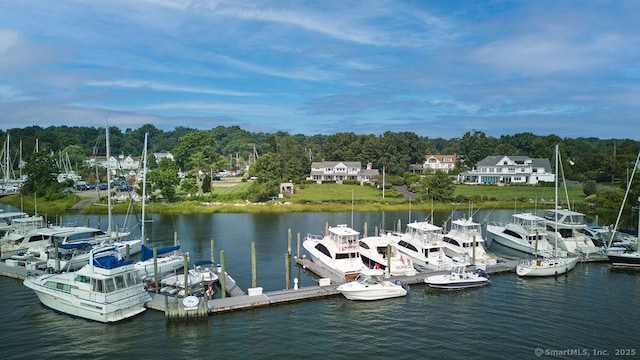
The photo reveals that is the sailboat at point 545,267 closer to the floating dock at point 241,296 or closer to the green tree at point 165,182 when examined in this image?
the floating dock at point 241,296

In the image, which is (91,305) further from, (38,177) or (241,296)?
(38,177)

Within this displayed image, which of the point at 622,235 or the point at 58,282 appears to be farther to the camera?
the point at 622,235

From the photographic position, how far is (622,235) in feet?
143

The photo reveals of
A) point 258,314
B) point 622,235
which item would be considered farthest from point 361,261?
point 622,235

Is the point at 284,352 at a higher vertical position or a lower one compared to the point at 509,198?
lower

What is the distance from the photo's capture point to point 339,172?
98.6 meters

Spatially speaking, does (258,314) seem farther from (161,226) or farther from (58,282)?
(161,226)

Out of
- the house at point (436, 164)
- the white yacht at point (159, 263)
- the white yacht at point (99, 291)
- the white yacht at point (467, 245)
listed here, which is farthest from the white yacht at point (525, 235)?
the house at point (436, 164)

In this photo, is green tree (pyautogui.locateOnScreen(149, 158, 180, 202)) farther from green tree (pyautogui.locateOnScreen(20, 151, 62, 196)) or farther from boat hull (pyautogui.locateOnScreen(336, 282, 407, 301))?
boat hull (pyautogui.locateOnScreen(336, 282, 407, 301))

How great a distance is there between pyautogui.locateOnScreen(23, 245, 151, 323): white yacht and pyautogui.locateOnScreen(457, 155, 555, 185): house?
83.1 meters

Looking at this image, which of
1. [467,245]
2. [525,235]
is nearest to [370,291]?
[467,245]

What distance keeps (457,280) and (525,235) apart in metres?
15.3

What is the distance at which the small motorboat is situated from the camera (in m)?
30.3

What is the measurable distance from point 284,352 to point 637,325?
755 inches
